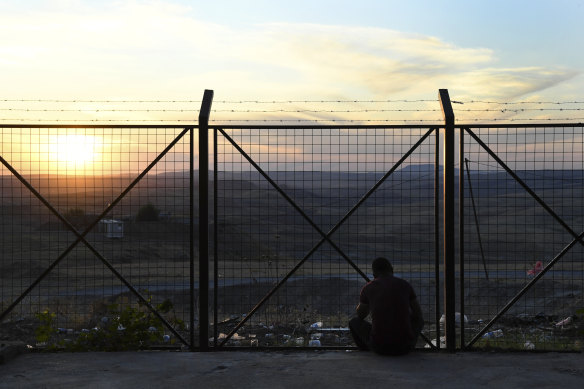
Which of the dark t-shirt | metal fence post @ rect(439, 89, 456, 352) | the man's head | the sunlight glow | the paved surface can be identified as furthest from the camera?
the sunlight glow

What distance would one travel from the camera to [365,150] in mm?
8258

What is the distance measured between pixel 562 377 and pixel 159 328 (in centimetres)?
411

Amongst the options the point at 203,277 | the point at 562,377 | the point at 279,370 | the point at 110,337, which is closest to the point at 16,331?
the point at 110,337

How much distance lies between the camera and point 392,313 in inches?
273

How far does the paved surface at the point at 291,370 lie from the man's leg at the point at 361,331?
0.15m

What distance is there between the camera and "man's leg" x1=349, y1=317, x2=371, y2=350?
7.25 meters

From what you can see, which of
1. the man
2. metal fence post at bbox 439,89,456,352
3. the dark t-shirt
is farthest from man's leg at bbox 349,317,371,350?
metal fence post at bbox 439,89,456,352

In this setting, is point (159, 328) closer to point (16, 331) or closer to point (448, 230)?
point (448, 230)

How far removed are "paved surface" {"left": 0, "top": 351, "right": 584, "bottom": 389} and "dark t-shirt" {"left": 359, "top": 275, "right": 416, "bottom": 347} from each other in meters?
0.21

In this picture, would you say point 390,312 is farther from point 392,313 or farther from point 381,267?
point 381,267

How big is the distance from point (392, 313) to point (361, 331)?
49 cm

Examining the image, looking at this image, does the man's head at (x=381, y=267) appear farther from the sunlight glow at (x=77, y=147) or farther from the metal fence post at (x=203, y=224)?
the sunlight glow at (x=77, y=147)

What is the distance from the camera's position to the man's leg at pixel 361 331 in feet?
23.8

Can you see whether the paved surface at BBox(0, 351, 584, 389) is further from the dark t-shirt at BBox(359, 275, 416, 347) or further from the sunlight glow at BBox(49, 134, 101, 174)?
the sunlight glow at BBox(49, 134, 101, 174)
